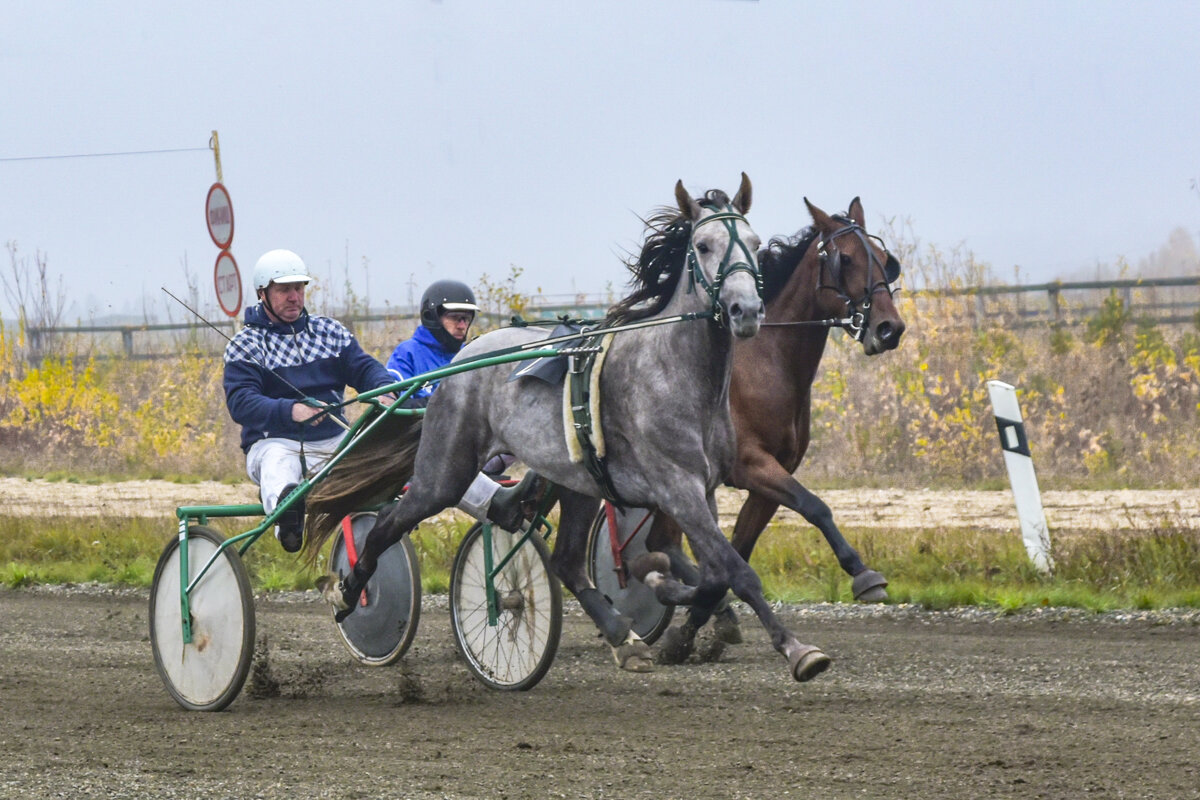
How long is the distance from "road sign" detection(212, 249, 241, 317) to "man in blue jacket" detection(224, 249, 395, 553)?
5.22 m

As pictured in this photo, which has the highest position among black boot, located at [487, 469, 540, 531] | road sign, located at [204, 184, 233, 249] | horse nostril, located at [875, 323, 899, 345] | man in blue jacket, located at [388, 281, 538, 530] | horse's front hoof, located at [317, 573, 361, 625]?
road sign, located at [204, 184, 233, 249]

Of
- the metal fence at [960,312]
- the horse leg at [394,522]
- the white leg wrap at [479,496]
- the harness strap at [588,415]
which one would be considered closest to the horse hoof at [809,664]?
the harness strap at [588,415]

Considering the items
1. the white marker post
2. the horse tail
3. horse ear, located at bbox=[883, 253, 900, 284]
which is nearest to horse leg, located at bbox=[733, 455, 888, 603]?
horse ear, located at bbox=[883, 253, 900, 284]

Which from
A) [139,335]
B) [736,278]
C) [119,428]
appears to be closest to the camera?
[736,278]

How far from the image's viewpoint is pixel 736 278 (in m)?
5.07

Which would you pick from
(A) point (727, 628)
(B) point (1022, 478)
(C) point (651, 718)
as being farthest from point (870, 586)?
(B) point (1022, 478)

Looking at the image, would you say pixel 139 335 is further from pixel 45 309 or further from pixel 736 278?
pixel 736 278

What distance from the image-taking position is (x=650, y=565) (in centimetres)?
599

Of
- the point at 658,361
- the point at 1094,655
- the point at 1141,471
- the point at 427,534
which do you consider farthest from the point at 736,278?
the point at 1141,471

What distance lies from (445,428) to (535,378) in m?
0.49

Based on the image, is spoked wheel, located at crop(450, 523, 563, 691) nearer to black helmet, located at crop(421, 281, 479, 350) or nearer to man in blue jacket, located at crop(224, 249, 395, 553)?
man in blue jacket, located at crop(224, 249, 395, 553)

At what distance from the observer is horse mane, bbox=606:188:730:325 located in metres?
5.72

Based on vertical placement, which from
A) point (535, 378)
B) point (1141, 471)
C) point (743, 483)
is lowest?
point (1141, 471)

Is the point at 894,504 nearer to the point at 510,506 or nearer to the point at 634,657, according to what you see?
the point at 510,506
